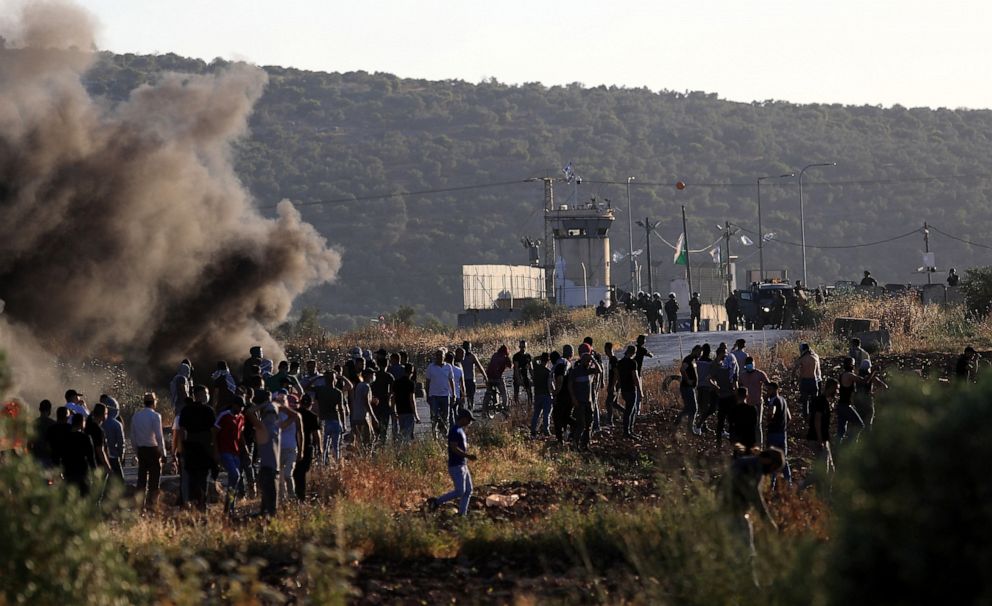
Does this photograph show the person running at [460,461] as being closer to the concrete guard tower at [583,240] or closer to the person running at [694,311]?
the person running at [694,311]

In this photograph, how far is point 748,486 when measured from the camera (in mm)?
12102

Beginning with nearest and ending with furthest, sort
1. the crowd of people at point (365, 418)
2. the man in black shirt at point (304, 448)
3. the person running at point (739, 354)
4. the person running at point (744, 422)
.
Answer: the crowd of people at point (365, 418) < the man in black shirt at point (304, 448) < the person running at point (744, 422) < the person running at point (739, 354)

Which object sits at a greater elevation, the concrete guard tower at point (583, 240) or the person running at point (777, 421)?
the concrete guard tower at point (583, 240)

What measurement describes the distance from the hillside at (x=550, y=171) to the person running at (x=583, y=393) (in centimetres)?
8821

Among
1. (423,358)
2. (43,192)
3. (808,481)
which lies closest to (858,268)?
(423,358)

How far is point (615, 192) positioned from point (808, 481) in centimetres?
13390

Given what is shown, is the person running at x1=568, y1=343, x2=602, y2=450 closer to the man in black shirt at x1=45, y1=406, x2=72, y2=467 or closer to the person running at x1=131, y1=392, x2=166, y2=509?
the person running at x1=131, y1=392, x2=166, y2=509

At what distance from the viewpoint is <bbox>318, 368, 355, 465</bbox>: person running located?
2075cm

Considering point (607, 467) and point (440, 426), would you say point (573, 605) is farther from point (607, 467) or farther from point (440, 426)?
point (440, 426)

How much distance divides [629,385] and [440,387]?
3623 millimetres

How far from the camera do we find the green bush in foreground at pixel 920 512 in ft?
23.0

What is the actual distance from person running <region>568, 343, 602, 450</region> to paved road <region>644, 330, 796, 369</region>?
49.0 ft

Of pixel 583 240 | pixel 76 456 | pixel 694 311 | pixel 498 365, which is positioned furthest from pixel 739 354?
pixel 583 240

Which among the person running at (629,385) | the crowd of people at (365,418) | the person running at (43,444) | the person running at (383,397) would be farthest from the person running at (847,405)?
the person running at (43,444)
